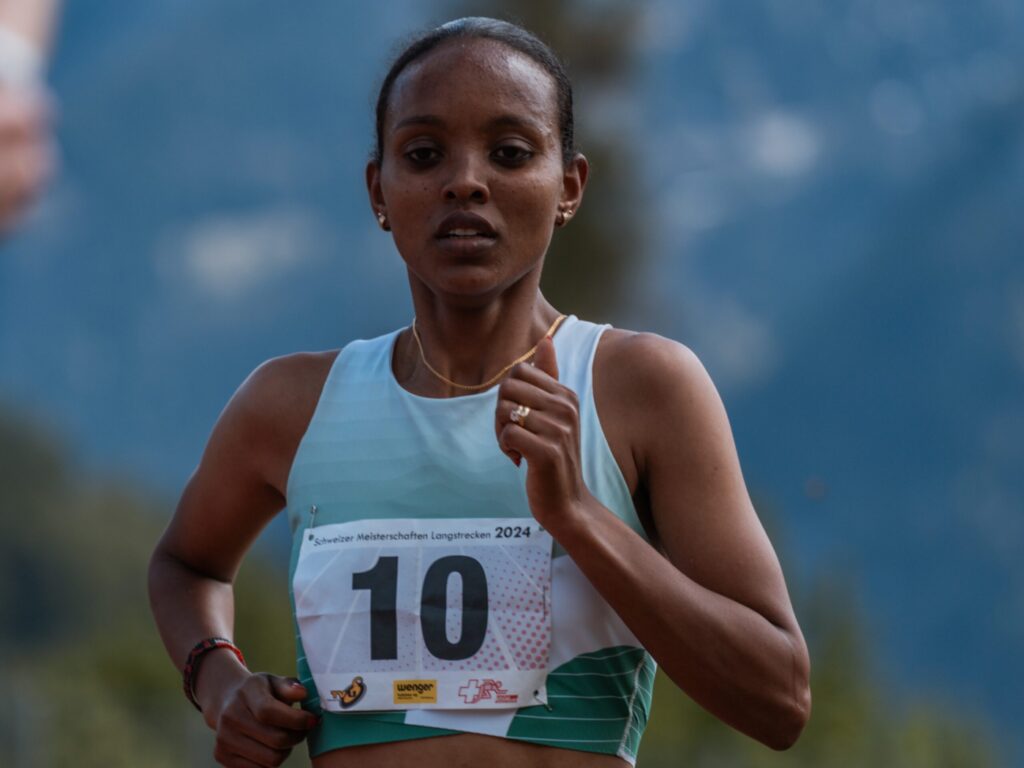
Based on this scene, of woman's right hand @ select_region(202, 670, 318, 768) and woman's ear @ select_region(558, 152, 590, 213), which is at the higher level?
woman's ear @ select_region(558, 152, 590, 213)

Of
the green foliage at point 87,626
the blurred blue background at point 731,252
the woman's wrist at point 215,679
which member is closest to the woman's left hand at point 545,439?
the woman's wrist at point 215,679

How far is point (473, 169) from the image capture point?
9.26ft

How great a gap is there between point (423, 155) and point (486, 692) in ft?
Result: 2.85

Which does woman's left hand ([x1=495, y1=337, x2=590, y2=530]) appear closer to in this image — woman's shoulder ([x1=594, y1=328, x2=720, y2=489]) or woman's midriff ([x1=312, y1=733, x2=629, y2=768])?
woman's shoulder ([x1=594, y1=328, x2=720, y2=489])

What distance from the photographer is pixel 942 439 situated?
124 feet

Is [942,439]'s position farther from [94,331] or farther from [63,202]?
[63,202]

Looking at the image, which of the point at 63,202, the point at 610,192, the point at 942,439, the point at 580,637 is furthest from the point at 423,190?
the point at 63,202

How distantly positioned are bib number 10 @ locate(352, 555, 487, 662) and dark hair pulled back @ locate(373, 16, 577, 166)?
28.3 inches

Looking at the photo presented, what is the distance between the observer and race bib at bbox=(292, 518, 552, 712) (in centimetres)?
273

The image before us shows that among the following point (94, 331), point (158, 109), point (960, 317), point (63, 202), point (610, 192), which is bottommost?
point (610, 192)

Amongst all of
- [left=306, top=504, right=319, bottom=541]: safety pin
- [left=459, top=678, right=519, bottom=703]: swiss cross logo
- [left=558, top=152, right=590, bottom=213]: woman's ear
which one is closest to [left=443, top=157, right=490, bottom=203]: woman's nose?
[left=558, top=152, right=590, bottom=213]: woman's ear

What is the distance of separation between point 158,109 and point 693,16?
61.1 feet

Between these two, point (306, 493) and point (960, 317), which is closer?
point (306, 493)

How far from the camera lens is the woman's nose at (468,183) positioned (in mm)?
2803
